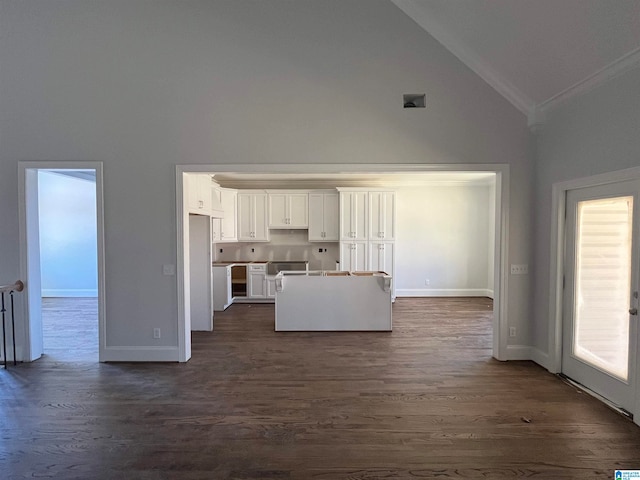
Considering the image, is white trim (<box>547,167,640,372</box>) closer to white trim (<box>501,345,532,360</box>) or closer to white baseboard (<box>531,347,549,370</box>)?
white baseboard (<box>531,347,549,370</box>)

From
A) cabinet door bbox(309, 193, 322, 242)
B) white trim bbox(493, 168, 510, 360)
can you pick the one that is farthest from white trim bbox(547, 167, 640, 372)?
cabinet door bbox(309, 193, 322, 242)

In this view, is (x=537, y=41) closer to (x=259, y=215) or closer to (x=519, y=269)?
(x=519, y=269)

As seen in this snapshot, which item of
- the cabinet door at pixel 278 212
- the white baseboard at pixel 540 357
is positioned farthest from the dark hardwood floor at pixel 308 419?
the cabinet door at pixel 278 212

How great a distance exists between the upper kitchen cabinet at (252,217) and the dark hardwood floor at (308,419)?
3649mm

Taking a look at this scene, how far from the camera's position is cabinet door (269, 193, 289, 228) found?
7.67 meters

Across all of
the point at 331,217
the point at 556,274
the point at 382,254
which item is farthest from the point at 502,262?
the point at 331,217

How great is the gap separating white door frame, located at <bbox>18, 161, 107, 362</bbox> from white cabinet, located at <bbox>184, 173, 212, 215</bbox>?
987mm

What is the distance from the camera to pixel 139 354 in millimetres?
4082

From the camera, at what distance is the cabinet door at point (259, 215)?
7664 millimetres

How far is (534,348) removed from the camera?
4.07m

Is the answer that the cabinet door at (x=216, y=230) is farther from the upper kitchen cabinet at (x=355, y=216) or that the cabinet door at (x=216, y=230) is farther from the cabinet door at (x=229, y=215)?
the upper kitchen cabinet at (x=355, y=216)

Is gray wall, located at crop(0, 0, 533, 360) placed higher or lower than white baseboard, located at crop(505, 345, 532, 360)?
higher

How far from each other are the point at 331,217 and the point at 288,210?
3.31ft

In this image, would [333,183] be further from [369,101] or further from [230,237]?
[369,101]
